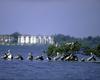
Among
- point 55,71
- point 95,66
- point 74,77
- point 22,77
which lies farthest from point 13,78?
point 95,66

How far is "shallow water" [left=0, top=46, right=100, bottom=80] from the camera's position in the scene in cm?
7619

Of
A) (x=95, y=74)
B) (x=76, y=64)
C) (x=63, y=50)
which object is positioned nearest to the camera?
(x=95, y=74)

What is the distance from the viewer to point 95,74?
83.7 metres

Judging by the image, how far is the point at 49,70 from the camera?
88.8m

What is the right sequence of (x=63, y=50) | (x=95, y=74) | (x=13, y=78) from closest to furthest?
1. (x=13, y=78)
2. (x=95, y=74)
3. (x=63, y=50)

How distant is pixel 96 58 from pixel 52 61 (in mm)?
12517

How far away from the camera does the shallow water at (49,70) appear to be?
7619cm

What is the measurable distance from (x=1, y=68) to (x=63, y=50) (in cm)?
2136

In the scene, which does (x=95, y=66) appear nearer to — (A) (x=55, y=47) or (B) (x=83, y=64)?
(B) (x=83, y=64)

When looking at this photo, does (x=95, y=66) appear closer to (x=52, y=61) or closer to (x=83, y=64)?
(x=83, y=64)

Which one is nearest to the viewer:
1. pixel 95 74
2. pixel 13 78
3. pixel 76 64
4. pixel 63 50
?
pixel 13 78

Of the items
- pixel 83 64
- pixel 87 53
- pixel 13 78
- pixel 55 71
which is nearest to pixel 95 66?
pixel 83 64

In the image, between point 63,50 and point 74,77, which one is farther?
point 63,50

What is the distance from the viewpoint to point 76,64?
101 m
